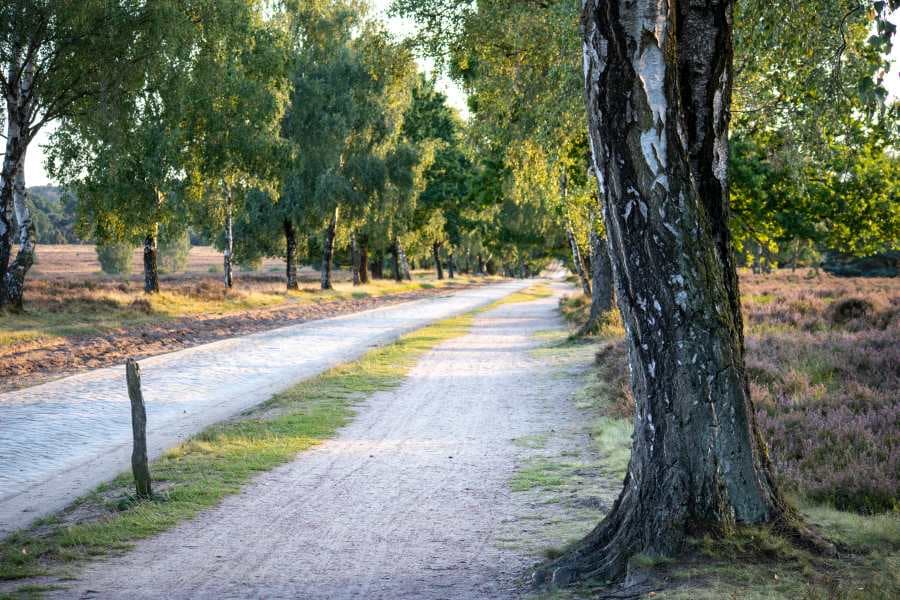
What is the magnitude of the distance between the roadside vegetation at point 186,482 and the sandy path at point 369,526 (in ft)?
0.87

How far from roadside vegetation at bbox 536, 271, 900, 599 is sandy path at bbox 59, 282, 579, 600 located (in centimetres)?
96

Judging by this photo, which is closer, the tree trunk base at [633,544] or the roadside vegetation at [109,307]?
the tree trunk base at [633,544]

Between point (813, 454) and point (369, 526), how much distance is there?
14.7 feet

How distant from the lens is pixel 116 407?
13875 millimetres

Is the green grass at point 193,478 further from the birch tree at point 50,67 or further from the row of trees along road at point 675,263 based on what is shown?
the birch tree at point 50,67

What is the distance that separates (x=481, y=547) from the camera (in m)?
6.74

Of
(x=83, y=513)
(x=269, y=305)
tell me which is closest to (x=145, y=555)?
Answer: (x=83, y=513)

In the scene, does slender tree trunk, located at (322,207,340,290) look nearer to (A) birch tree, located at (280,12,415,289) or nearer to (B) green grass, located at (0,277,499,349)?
(A) birch tree, located at (280,12,415,289)

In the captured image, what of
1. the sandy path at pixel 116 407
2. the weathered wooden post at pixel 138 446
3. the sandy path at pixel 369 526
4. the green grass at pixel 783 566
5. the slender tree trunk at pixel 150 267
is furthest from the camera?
the slender tree trunk at pixel 150 267

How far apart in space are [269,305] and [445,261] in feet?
295

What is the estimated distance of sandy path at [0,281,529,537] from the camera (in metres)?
9.16

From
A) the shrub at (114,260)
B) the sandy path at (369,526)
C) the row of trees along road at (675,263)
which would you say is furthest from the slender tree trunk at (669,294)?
the shrub at (114,260)

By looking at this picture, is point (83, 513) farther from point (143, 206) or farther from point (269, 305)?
point (269, 305)

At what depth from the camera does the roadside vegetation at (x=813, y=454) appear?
4988mm
